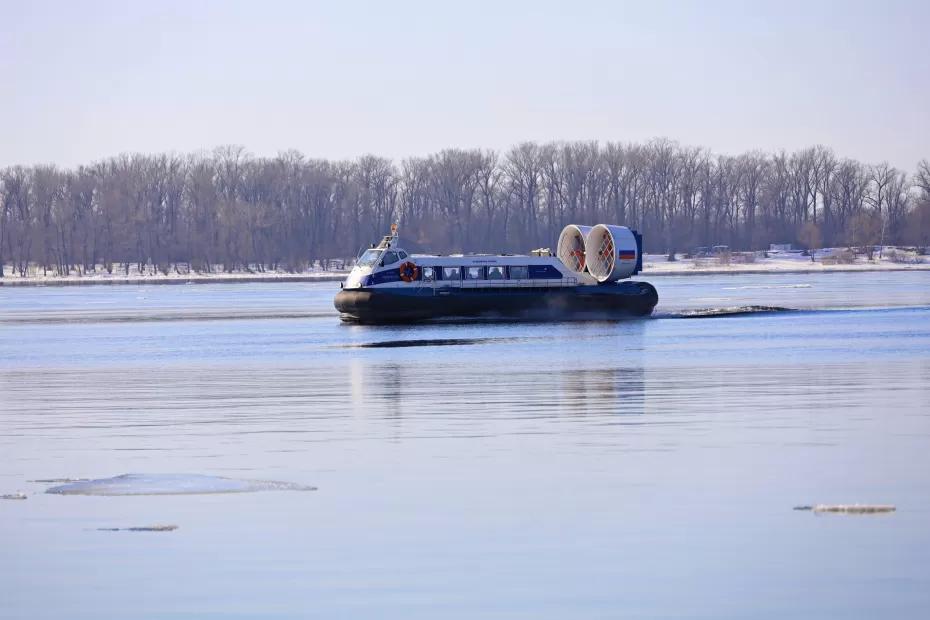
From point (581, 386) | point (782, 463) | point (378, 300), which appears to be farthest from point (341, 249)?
point (782, 463)

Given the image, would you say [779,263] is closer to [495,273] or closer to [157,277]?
[157,277]

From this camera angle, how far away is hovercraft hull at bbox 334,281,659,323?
4884 centimetres

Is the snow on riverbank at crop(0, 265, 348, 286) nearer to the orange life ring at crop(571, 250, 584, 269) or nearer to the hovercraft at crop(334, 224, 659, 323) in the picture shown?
the orange life ring at crop(571, 250, 584, 269)

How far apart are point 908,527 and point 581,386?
13.5 m

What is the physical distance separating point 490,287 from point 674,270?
86480 mm

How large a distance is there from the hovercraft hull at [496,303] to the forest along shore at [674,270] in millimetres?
76111

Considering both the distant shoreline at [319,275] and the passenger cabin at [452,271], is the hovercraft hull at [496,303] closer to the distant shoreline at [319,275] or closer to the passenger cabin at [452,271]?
the passenger cabin at [452,271]

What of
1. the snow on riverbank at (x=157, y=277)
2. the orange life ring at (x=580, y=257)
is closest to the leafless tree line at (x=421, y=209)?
the snow on riverbank at (x=157, y=277)

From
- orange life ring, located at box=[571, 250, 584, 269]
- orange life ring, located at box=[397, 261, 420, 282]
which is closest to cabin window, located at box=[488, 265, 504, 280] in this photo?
orange life ring, located at box=[397, 261, 420, 282]

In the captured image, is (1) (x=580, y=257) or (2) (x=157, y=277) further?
(2) (x=157, y=277)

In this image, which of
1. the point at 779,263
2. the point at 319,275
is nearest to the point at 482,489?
the point at 319,275

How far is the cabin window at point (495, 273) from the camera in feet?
167

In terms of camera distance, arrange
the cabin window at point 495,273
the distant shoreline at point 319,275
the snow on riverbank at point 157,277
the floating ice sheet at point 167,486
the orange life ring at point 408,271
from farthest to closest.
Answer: the snow on riverbank at point 157,277 → the distant shoreline at point 319,275 → the cabin window at point 495,273 → the orange life ring at point 408,271 → the floating ice sheet at point 167,486

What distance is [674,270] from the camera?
135250 millimetres
